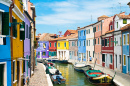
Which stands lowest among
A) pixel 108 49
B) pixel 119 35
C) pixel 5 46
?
pixel 108 49

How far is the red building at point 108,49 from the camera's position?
2648 centimetres

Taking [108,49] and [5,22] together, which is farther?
[108,49]

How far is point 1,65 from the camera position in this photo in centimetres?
778

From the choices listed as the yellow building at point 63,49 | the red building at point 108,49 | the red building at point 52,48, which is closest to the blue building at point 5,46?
the red building at point 108,49

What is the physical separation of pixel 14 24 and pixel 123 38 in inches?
647

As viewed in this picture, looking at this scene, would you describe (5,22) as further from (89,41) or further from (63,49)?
(63,49)

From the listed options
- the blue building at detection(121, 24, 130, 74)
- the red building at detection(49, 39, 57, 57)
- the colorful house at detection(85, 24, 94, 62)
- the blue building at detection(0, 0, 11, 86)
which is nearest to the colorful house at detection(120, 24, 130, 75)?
the blue building at detection(121, 24, 130, 74)

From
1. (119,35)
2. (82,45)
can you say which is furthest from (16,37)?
(82,45)

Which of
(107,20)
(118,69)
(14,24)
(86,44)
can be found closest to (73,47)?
(86,44)

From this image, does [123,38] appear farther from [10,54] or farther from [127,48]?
[10,54]

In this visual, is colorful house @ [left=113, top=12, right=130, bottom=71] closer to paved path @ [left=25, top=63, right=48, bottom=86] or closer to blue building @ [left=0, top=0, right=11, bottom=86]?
paved path @ [left=25, top=63, right=48, bottom=86]

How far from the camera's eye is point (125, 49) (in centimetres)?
2175

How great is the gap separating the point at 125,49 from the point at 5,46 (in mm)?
16717

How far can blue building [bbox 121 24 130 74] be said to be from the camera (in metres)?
21.0
